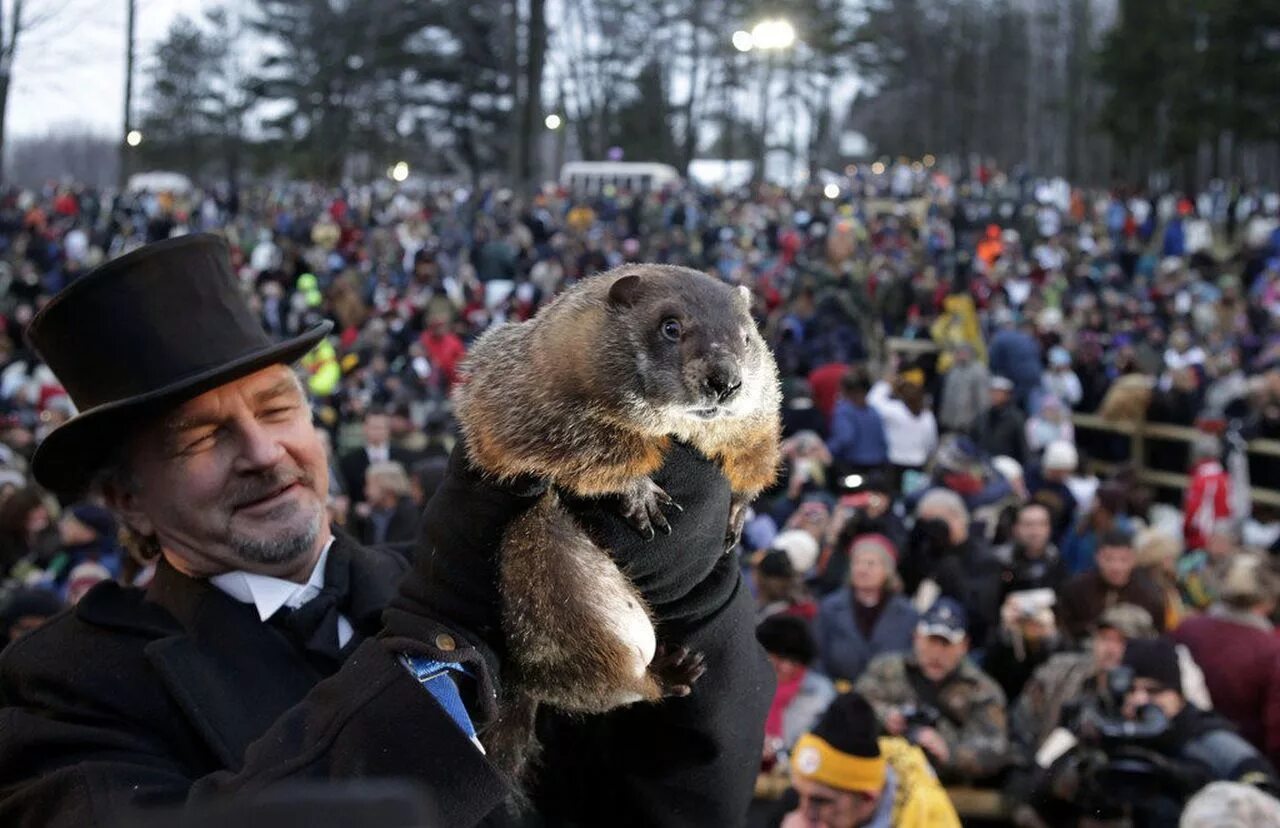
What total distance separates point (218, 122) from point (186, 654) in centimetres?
6054

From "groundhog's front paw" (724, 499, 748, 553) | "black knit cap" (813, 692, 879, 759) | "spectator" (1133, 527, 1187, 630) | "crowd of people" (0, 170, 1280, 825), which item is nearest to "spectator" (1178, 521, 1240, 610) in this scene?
"crowd of people" (0, 170, 1280, 825)

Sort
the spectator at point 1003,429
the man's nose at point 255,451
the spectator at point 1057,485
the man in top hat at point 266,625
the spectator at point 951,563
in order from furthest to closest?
the spectator at point 1003,429 → the spectator at point 1057,485 → the spectator at point 951,563 → the man's nose at point 255,451 → the man in top hat at point 266,625

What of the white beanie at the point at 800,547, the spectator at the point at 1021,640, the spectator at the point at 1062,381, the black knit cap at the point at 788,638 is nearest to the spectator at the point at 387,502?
the white beanie at the point at 800,547

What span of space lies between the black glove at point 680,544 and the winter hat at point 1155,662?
12.2 feet

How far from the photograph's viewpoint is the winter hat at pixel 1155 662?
5.50m

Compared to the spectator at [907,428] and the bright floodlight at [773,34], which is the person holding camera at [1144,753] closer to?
the spectator at [907,428]

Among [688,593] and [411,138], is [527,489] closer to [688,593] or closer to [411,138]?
[688,593]

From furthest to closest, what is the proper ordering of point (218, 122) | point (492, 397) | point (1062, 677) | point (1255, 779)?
point (218, 122) < point (1062, 677) < point (1255, 779) < point (492, 397)

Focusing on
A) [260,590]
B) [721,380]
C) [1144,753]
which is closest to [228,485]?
[260,590]

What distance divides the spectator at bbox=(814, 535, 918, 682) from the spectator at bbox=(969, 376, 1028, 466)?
6255mm

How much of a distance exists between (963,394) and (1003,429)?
1.23 meters

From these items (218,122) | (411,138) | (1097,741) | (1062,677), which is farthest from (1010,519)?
(218,122)

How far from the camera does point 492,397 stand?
2.39 metres

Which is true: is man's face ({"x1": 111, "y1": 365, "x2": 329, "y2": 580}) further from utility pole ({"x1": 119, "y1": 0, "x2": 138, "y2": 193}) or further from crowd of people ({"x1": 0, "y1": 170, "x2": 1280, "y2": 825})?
utility pole ({"x1": 119, "y1": 0, "x2": 138, "y2": 193})
